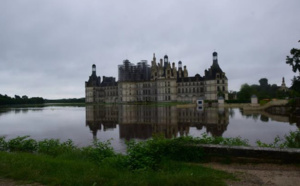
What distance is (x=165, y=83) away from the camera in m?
97.2

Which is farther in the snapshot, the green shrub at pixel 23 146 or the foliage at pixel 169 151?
the green shrub at pixel 23 146

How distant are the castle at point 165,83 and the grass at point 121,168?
81.4m

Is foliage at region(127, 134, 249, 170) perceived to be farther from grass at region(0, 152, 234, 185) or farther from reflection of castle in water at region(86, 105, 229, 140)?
reflection of castle in water at region(86, 105, 229, 140)

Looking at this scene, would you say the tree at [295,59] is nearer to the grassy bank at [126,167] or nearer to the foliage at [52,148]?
the grassy bank at [126,167]

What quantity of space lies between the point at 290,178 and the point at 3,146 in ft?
39.0

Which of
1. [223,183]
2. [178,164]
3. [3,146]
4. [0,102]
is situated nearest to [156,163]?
[178,164]

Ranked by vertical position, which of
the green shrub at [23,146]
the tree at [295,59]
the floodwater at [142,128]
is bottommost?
the floodwater at [142,128]

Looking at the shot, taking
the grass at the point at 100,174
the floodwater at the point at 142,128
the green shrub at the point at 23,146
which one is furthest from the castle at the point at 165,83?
the grass at the point at 100,174

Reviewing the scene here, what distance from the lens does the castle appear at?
91938 millimetres

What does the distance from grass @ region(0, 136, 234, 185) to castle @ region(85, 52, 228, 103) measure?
3203 inches

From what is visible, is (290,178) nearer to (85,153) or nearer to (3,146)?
(85,153)

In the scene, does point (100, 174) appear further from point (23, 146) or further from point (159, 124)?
point (159, 124)

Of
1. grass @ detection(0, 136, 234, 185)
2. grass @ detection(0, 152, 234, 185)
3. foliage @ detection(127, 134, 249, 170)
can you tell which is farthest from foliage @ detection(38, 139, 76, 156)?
foliage @ detection(127, 134, 249, 170)

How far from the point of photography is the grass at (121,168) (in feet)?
19.0
